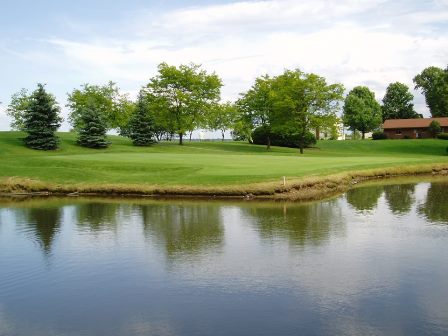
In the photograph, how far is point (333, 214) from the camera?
22875mm

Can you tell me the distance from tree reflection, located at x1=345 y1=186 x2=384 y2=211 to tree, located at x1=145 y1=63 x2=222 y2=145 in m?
40.0

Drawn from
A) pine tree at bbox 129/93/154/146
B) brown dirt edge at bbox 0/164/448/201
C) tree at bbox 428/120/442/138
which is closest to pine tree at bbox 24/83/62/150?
pine tree at bbox 129/93/154/146

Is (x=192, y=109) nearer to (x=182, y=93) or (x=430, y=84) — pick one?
(x=182, y=93)

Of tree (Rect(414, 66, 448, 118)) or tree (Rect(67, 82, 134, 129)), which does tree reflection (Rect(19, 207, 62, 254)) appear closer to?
tree (Rect(67, 82, 134, 129))

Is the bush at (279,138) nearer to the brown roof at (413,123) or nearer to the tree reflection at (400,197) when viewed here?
the brown roof at (413,123)

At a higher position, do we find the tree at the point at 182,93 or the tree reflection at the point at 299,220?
the tree at the point at 182,93

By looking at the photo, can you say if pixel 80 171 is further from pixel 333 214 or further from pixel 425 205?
pixel 425 205

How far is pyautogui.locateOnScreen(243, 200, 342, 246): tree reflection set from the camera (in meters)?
18.2

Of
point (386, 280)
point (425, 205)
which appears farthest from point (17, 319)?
point (425, 205)

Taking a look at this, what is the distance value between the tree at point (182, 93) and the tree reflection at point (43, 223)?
146 feet

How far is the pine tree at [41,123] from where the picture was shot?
2137 inches

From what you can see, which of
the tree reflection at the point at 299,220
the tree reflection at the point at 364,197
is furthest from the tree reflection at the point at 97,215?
the tree reflection at the point at 364,197

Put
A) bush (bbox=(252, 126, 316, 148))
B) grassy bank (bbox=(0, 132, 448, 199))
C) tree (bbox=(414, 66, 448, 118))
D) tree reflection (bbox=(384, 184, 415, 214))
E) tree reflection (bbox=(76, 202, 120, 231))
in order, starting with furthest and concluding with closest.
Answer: tree (bbox=(414, 66, 448, 118)) → bush (bbox=(252, 126, 316, 148)) → grassy bank (bbox=(0, 132, 448, 199)) → tree reflection (bbox=(384, 184, 415, 214)) → tree reflection (bbox=(76, 202, 120, 231))

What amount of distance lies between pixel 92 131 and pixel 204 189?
34.8 m
